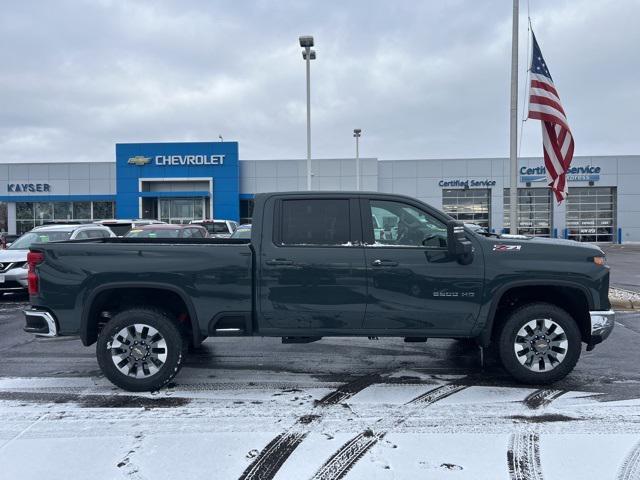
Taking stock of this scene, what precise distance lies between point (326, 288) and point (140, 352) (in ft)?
6.46

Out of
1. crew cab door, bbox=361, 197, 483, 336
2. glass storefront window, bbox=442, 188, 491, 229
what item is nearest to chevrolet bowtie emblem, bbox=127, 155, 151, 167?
glass storefront window, bbox=442, 188, 491, 229

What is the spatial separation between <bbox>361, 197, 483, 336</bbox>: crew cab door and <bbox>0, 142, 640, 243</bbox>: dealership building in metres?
32.5

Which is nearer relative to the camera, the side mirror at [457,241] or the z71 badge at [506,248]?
the side mirror at [457,241]

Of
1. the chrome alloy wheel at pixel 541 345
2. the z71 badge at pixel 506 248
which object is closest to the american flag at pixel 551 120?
the z71 badge at pixel 506 248

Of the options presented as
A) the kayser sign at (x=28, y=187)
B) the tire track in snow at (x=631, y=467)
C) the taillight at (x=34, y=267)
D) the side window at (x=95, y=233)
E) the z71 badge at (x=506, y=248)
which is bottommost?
the tire track in snow at (x=631, y=467)

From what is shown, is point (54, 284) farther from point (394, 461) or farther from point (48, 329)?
point (394, 461)

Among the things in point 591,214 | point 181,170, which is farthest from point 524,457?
point 591,214

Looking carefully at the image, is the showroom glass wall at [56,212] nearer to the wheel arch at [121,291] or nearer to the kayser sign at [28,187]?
the kayser sign at [28,187]

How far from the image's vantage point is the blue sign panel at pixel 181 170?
3825 cm

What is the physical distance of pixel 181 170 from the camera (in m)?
38.6

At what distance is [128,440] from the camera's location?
4156 millimetres

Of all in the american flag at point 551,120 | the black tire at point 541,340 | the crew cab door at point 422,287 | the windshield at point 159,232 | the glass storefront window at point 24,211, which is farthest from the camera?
the glass storefront window at point 24,211

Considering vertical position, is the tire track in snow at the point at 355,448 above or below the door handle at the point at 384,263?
below

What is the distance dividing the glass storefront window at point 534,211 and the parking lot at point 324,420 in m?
34.8
